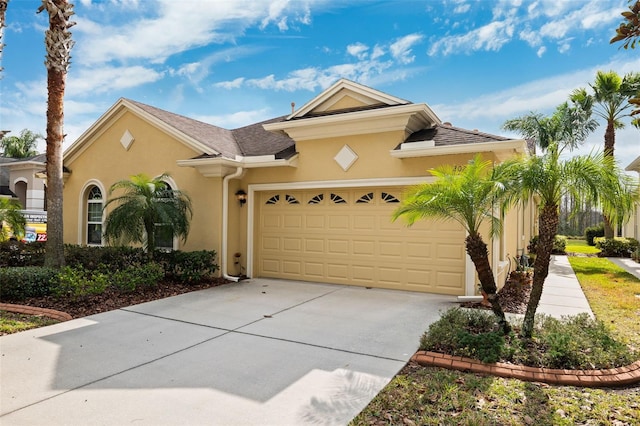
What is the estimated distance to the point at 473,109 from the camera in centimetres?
1608

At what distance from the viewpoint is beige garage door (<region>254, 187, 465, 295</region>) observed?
8859 millimetres

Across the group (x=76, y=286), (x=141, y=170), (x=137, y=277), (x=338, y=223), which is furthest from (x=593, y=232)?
(x=76, y=286)

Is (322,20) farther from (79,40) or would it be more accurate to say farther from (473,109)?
(473,109)

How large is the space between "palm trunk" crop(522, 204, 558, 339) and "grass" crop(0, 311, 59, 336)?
733 cm

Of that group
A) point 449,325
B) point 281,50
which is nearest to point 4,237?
point 281,50

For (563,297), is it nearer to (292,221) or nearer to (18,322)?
(292,221)

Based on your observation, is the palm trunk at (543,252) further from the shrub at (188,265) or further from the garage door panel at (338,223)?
the shrub at (188,265)

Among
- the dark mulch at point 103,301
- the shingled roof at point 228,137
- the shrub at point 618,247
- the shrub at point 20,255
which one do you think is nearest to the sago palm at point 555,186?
the shingled roof at point 228,137

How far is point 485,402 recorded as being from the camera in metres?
3.78

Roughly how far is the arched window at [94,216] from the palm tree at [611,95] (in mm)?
19144

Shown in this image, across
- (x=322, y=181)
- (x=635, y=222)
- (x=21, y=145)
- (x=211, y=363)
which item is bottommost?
(x=211, y=363)

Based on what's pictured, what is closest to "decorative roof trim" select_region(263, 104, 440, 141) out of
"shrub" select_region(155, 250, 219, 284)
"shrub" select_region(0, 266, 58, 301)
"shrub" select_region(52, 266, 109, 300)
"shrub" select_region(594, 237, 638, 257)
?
"shrub" select_region(155, 250, 219, 284)

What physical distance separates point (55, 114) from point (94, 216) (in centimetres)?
487

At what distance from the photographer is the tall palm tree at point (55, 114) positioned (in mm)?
8930
